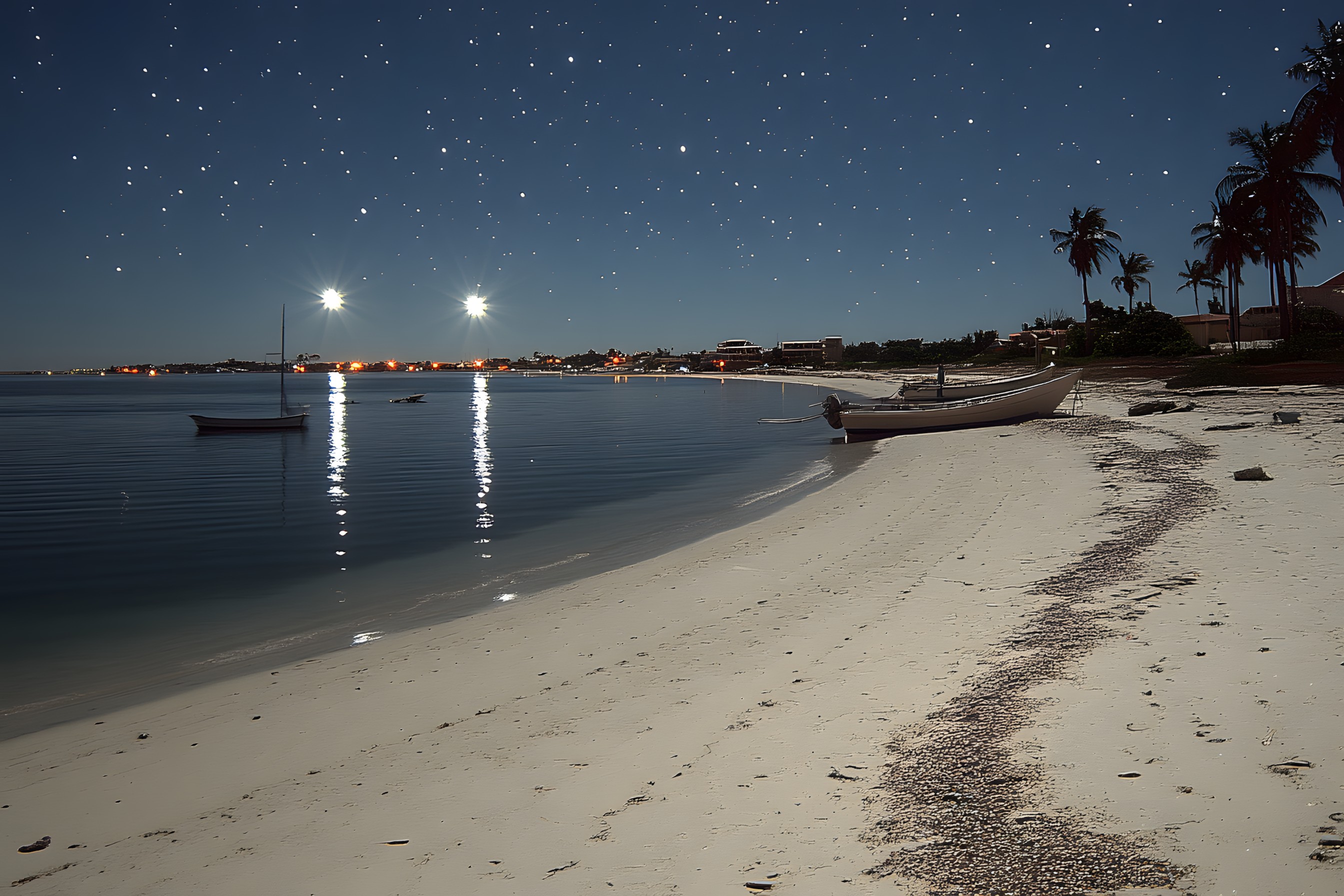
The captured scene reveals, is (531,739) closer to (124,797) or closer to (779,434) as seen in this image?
(124,797)

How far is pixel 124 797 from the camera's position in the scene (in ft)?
16.6

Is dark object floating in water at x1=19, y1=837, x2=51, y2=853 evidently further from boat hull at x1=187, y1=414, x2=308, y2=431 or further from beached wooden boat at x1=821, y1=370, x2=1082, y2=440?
boat hull at x1=187, y1=414, x2=308, y2=431

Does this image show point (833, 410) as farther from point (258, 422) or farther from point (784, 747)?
point (258, 422)

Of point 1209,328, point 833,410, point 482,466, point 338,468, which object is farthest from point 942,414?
point 1209,328

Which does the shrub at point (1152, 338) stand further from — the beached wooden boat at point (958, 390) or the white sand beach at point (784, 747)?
the white sand beach at point (784, 747)

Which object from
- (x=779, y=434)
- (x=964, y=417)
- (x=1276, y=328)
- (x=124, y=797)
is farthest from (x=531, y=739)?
(x=1276, y=328)

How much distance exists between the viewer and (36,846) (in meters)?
4.48

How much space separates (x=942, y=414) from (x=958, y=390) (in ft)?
37.2

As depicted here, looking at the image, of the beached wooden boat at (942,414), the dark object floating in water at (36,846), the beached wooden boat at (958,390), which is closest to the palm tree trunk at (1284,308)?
the beached wooden boat at (958,390)

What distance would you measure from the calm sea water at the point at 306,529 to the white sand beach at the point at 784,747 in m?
2.05

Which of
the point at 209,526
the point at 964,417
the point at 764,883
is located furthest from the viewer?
the point at 964,417

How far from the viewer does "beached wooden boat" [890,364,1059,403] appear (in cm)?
3525

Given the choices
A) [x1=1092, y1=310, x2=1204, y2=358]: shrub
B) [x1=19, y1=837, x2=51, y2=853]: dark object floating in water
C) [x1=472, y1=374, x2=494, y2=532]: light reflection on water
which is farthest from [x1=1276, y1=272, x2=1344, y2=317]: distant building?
[x1=19, y1=837, x2=51, y2=853]: dark object floating in water

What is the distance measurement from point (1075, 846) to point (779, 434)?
36679mm
